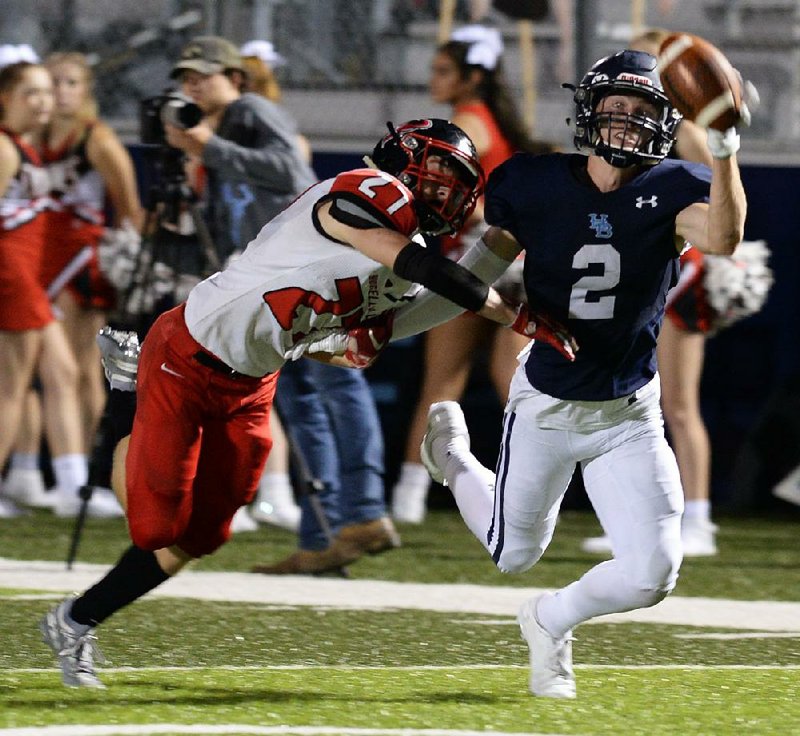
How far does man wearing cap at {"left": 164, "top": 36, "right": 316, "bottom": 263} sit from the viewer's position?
21.4ft

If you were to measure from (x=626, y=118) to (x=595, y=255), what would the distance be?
0.31 meters

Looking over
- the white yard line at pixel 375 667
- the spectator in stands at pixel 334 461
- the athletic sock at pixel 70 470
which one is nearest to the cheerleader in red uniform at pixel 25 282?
the athletic sock at pixel 70 470

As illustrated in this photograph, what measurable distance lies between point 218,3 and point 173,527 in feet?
16.8

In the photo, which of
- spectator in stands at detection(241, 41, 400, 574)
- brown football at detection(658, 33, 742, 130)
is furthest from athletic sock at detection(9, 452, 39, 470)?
brown football at detection(658, 33, 742, 130)


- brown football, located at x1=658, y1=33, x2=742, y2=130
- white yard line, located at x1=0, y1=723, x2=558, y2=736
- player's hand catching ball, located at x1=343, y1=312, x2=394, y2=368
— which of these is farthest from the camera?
player's hand catching ball, located at x1=343, y1=312, x2=394, y2=368

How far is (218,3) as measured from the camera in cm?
904

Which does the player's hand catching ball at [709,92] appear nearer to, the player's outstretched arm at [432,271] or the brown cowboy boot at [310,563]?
the player's outstretched arm at [432,271]

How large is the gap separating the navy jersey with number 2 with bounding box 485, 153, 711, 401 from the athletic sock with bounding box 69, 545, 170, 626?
0.99 m

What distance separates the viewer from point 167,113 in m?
6.47

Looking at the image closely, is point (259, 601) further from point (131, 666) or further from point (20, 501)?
point (20, 501)

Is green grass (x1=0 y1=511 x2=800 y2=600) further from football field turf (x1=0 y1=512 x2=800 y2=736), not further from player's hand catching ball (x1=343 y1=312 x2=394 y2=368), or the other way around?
player's hand catching ball (x1=343 y1=312 x2=394 y2=368)

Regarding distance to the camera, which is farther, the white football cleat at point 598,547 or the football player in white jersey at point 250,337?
the white football cleat at point 598,547

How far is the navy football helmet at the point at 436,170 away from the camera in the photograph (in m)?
4.30

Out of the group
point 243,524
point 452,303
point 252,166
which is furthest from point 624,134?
point 243,524
